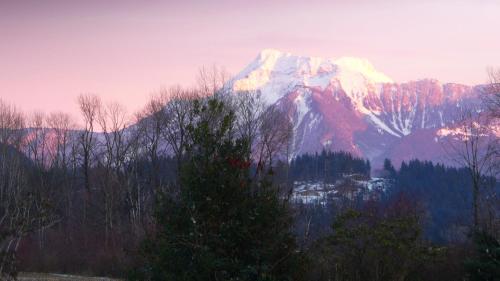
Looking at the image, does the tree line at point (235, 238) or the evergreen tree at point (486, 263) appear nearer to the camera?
the tree line at point (235, 238)

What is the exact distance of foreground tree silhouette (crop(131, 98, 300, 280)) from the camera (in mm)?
11867

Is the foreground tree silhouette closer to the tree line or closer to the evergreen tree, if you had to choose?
the tree line

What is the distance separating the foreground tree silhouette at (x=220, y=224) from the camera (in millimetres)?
11867

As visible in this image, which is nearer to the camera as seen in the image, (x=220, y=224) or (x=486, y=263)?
(x=220, y=224)

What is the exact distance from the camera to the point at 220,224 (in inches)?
476

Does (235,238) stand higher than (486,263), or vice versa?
(235,238)

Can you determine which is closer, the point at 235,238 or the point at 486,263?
the point at 235,238

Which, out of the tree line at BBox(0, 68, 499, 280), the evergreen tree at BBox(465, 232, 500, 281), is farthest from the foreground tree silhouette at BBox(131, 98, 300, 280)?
the evergreen tree at BBox(465, 232, 500, 281)

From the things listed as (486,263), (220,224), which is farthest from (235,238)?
(486,263)

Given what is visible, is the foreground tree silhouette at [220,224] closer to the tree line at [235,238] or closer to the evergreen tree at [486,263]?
the tree line at [235,238]

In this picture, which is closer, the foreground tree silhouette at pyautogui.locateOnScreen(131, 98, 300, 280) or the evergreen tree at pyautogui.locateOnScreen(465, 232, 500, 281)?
the foreground tree silhouette at pyautogui.locateOnScreen(131, 98, 300, 280)

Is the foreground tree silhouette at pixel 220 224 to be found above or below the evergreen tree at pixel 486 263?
above

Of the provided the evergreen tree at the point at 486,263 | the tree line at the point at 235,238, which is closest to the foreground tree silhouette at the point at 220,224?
the tree line at the point at 235,238

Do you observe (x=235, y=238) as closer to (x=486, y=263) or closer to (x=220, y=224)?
(x=220, y=224)
